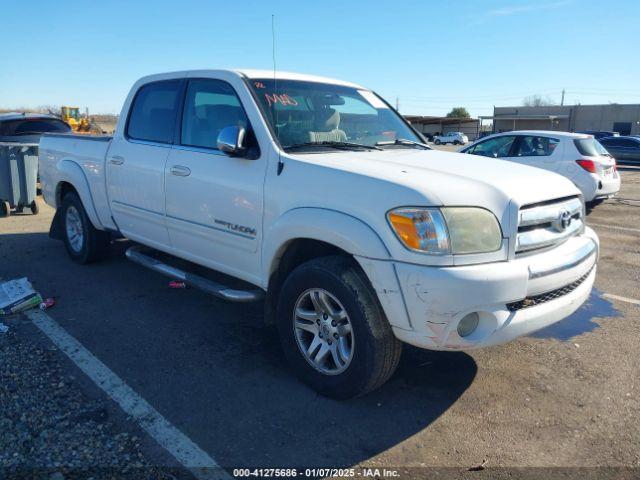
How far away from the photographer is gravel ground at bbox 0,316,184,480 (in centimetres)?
271

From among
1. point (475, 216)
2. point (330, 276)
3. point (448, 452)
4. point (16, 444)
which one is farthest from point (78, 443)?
point (475, 216)

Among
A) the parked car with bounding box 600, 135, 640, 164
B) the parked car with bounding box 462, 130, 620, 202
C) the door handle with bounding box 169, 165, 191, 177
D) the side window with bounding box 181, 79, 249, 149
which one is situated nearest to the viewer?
the side window with bounding box 181, 79, 249, 149

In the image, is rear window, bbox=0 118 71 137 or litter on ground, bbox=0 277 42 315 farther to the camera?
rear window, bbox=0 118 71 137

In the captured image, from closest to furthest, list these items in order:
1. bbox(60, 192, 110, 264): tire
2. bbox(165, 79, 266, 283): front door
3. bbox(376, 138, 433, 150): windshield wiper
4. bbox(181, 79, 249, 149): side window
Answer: bbox(165, 79, 266, 283): front door
bbox(181, 79, 249, 149): side window
bbox(376, 138, 433, 150): windshield wiper
bbox(60, 192, 110, 264): tire

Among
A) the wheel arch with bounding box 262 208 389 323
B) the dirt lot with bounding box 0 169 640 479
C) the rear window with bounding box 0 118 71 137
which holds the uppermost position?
the rear window with bounding box 0 118 71 137

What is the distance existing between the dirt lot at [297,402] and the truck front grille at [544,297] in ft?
2.35

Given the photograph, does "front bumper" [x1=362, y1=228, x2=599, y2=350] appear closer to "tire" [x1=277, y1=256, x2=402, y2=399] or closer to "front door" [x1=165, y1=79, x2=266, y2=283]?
"tire" [x1=277, y1=256, x2=402, y2=399]

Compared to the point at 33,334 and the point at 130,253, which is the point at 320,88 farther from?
the point at 33,334

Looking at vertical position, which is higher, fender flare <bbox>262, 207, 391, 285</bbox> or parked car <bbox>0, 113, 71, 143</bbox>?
parked car <bbox>0, 113, 71, 143</bbox>

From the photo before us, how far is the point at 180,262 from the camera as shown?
6.29 meters

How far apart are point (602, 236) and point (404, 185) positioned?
699cm

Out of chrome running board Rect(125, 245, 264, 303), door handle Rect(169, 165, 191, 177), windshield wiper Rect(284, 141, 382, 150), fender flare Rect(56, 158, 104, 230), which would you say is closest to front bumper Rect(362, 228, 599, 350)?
chrome running board Rect(125, 245, 264, 303)

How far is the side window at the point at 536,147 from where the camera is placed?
11.1m

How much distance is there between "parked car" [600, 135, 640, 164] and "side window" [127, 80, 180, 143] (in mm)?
23708
